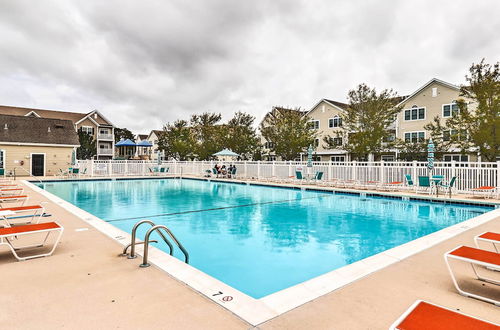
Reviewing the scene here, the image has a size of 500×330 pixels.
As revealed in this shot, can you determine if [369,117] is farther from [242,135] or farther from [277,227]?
[277,227]

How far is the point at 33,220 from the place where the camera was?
22.5ft

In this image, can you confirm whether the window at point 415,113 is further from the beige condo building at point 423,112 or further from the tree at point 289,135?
the tree at point 289,135

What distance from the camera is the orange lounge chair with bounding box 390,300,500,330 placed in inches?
72.6

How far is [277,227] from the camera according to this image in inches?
327

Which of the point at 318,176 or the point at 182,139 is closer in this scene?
the point at 318,176

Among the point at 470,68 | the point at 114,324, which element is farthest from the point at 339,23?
the point at 114,324

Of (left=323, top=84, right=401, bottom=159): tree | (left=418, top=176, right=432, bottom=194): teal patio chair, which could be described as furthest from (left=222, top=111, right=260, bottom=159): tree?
(left=418, top=176, right=432, bottom=194): teal patio chair

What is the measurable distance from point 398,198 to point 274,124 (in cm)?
1549

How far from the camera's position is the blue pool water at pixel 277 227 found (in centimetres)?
530

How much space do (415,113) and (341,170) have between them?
50.5 ft

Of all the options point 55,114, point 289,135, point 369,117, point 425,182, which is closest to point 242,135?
point 289,135

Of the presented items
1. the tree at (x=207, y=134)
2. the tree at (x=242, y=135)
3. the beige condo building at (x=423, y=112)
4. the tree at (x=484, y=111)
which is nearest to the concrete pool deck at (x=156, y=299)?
the tree at (x=484, y=111)

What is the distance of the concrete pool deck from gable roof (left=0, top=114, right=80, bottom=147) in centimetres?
2646

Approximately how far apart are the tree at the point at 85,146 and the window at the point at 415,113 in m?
37.6
